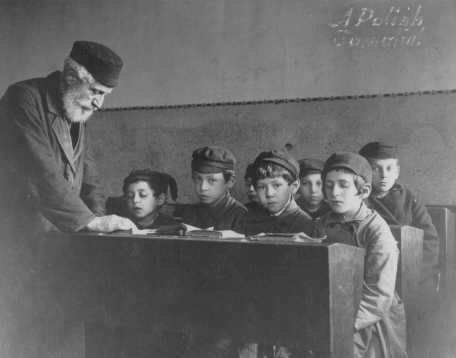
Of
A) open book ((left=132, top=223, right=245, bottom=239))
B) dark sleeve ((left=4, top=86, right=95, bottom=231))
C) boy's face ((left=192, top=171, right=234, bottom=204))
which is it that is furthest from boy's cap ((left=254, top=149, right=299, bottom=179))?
dark sleeve ((left=4, top=86, right=95, bottom=231))

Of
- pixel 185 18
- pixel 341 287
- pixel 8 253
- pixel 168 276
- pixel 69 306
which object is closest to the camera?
pixel 341 287

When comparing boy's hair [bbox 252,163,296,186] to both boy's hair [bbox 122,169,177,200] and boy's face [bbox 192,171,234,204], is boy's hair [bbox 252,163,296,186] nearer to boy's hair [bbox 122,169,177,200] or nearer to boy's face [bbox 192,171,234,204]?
boy's face [bbox 192,171,234,204]

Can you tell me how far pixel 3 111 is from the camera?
2783mm

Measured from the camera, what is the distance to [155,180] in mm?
2973

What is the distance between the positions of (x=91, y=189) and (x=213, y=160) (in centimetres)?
71

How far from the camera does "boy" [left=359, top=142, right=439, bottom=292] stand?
8.02 feet

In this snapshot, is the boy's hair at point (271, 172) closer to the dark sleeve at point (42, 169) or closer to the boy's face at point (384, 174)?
the boy's face at point (384, 174)

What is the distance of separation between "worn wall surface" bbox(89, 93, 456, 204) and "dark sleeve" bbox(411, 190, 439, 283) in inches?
2.3

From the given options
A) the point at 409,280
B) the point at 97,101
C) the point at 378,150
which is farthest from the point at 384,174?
the point at 97,101

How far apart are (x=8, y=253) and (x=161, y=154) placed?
97 cm

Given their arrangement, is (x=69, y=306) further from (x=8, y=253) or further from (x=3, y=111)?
→ (x=3, y=111)

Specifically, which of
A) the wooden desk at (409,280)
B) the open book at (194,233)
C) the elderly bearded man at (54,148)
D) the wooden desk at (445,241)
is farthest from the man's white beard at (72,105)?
the wooden desk at (445,241)

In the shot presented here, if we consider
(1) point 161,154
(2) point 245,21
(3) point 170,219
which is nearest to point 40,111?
(1) point 161,154

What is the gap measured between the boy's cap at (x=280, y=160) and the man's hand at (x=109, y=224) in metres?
0.72
